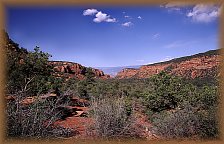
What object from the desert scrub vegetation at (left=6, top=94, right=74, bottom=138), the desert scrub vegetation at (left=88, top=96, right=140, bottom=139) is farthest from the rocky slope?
the desert scrub vegetation at (left=6, top=94, right=74, bottom=138)

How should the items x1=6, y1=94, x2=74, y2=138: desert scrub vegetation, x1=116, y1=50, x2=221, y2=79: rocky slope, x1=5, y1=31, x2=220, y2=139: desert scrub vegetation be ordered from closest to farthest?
1. x1=6, y1=94, x2=74, y2=138: desert scrub vegetation
2. x1=5, y1=31, x2=220, y2=139: desert scrub vegetation
3. x1=116, y1=50, x2=221, y2=79: rocky slope

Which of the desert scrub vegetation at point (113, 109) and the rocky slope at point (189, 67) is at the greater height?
the rocky slope at point (189, 67)

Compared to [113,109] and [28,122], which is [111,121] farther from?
[28,122]

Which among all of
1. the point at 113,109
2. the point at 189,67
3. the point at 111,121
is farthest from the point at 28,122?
the point at 189,67

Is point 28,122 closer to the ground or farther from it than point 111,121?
farther from it

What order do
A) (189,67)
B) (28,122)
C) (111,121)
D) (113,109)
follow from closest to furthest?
(28,122)
(111,121)
(113,109)
(189,67)

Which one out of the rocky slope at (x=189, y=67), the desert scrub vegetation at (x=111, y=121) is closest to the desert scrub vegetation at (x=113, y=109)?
the desert scrub vegetation at (x=111, y=121)

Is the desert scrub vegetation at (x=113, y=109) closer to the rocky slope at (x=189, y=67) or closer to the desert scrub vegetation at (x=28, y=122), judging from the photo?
the desert scrub vegetation at (x=28, y=122)

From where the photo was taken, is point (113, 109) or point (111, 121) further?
point (113, 109)

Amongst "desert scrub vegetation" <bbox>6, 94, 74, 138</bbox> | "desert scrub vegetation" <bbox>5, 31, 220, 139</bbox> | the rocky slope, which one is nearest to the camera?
"desert scrub vegetation" <bbox>6, 94, 74, 138</bbox>

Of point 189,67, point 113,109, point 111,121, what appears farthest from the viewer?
point 189,67

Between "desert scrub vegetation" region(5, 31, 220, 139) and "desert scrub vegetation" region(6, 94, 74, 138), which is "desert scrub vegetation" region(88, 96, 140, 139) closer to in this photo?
"desert scrub vegetation" region(5, 31, 220, 139)

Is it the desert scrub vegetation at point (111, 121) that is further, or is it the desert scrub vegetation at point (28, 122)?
the desert scrub vegetation at point (111, 121)

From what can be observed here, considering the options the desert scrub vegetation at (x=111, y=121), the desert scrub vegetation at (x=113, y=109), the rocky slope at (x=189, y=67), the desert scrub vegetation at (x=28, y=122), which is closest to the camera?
the desert scrub vegetation at (x=28, y=122)
